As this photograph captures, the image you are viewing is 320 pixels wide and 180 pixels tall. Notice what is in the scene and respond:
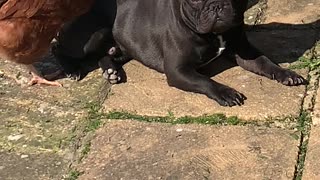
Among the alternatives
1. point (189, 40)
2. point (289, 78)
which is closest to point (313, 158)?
point (289, 78)

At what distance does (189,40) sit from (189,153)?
0.89 meters

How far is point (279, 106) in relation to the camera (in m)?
4.20

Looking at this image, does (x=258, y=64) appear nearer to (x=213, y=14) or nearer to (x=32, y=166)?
(x=213, y=14)

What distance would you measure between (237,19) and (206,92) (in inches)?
18.5

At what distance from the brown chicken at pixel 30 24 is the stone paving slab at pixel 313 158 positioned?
67.3 inches

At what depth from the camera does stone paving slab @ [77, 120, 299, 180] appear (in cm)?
371

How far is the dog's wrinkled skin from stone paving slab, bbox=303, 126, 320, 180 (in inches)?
20.3

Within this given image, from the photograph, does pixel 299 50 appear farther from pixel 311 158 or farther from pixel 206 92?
pixel 311 158

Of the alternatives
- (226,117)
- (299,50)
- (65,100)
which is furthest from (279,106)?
(65,100)

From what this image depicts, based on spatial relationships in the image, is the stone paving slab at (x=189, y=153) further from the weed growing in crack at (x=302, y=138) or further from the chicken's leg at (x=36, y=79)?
the chicken's leg at (x=36, y=79)

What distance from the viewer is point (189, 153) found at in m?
3.88

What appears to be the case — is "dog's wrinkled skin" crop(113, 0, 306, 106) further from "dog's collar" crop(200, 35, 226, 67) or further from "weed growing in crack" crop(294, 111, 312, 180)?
"weed growing in crack" crop(294, 111, 312, 180)

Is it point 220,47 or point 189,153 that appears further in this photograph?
point 220,47

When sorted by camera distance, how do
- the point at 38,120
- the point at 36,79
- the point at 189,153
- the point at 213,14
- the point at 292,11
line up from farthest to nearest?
the point at 292,11 → the point at 36,79 → the point at 38,120 → the point at 213,14 → the point at 189,153
